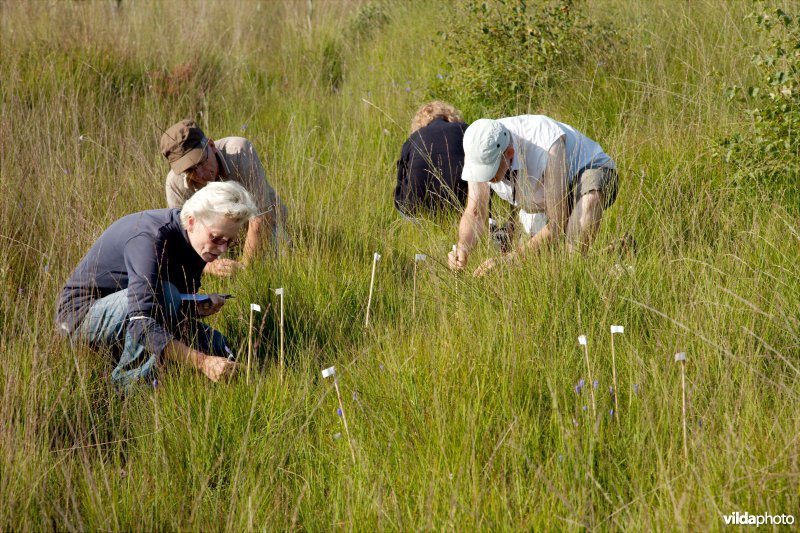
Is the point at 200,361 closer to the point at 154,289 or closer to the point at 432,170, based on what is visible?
the point at 154,289

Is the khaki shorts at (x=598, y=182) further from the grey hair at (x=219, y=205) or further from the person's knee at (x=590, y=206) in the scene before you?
the grey hair at (x=219, y=205)

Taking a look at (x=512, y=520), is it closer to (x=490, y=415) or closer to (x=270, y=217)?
(x=490, y=415)

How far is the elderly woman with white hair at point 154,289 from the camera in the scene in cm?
318

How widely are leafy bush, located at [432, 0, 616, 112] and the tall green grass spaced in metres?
0.18

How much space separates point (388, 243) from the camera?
4.51 meters

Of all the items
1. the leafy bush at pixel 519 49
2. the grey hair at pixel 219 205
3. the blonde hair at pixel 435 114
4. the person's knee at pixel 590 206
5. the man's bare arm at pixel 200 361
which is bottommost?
the man's bare arm at pixel 200 361

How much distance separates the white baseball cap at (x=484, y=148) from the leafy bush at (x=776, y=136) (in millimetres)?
1200

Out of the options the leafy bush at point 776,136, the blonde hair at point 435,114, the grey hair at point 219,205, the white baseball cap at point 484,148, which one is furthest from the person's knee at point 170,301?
the leafy bush at point 776,136

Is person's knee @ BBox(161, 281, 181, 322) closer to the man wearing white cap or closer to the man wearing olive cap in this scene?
the man wearing olive cap

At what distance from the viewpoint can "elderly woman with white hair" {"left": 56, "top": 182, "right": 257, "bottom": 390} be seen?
3.18 m

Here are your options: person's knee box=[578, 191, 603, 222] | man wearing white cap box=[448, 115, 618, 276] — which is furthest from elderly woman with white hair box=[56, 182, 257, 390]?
person's knee box=[578, 191, 603, 222]

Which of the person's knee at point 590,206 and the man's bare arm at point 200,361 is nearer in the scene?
the man's bare arm at point 200,361

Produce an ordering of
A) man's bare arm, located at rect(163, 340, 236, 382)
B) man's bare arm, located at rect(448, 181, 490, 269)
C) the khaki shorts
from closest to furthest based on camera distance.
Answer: man's bare arm, located at rect(163, 340, 236, 382) < man's bare arm, located at rect(448, 181, 490, 269) < the khaki shorts

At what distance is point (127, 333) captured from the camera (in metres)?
3.22
